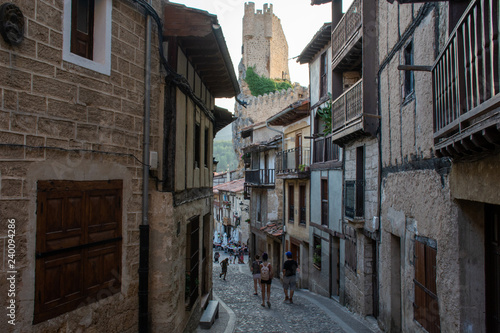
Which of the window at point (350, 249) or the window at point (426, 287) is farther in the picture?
the window at point (350, 249)

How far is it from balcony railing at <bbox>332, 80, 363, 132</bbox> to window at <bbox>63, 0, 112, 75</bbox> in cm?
662

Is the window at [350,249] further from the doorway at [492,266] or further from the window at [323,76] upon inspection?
the doorway at [492,266]

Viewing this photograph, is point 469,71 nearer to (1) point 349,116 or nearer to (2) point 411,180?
(2) point 411,180

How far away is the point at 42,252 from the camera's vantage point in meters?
4.28

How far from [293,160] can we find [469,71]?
15729mm

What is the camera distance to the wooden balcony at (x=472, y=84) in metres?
3.33

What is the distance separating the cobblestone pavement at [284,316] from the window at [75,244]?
4704mm

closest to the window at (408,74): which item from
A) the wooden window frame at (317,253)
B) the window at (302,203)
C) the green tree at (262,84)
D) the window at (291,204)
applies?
the wooden window frame at (317,253)

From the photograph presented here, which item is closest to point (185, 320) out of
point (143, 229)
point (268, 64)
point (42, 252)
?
point (143, 229)

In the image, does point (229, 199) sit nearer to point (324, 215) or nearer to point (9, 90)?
point (324, 215)

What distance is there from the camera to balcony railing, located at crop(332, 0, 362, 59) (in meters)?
10.9

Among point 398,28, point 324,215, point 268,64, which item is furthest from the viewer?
point 268,64

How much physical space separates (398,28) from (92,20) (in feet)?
19.5

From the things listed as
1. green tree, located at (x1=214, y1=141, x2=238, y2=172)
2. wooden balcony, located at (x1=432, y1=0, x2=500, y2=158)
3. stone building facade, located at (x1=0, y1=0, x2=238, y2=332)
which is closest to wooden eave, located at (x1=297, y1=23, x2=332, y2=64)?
stone building facade, located at (x1=0, y1=0, x2=238, y2=332)
